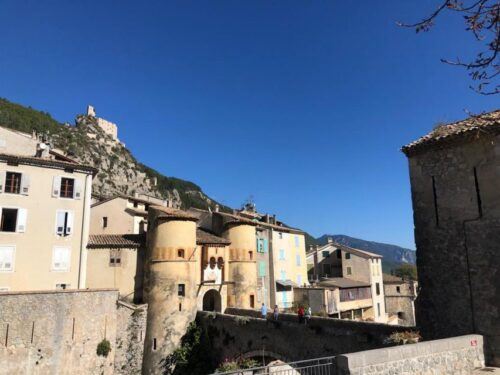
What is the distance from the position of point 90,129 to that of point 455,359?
4762 inches

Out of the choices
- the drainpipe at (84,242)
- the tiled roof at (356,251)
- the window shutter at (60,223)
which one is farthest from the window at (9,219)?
the tiled roof at (356,251)

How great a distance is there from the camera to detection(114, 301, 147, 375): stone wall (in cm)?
2902

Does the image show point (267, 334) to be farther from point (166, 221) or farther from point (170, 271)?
point (166, 221)

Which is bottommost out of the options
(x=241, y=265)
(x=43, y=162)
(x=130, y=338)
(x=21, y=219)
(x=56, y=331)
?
(x=130, y=338)

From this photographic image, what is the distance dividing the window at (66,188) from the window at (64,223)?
4.50 feet

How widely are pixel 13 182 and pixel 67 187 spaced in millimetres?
3694

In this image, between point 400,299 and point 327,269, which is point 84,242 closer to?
point 327,269

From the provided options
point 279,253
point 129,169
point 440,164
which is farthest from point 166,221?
point 129,169

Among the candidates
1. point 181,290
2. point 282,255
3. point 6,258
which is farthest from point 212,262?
point 6,258

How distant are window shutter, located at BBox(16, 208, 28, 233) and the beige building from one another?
0.20 feet

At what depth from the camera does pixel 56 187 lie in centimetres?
2925

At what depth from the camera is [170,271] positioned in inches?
1210

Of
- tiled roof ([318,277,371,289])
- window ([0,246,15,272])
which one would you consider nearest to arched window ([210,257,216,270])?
window ([0,246,15,272])

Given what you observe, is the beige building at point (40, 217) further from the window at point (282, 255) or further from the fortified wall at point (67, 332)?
the window at point (282, 255)
